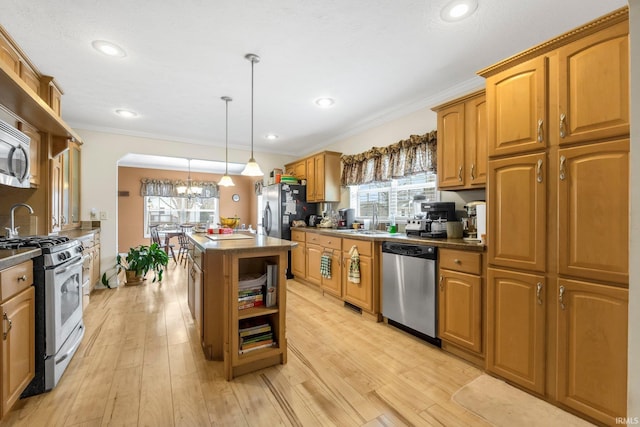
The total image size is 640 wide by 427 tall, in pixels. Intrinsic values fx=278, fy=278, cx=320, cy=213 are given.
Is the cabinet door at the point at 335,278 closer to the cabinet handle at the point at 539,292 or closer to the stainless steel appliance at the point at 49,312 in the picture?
the cabinet handle at the point at 539,292

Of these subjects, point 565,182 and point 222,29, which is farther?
point 222,29

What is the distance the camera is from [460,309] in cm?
214

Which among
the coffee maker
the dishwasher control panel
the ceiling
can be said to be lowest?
the dishwasher control panel

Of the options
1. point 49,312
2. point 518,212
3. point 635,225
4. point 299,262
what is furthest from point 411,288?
point 49,312

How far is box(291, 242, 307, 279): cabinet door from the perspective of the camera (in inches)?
168

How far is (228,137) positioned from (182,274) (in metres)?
2.60

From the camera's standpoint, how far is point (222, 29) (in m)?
1.97

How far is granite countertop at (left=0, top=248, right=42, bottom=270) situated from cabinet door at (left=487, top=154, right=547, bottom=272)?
2.79 meters

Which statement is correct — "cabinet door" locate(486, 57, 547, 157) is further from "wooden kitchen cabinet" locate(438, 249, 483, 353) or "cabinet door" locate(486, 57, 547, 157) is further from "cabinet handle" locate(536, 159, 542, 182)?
"wooden kitchen cabinet" locate(438, 249, 483, 353)

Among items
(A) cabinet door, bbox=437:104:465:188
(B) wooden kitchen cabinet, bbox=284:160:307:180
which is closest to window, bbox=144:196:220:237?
(B) wooden kitchen cabinet, bbox=284:160:307:180

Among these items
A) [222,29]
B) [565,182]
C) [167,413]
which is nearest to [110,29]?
[222,29]

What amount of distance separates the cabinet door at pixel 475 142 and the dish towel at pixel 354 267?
1.32 m

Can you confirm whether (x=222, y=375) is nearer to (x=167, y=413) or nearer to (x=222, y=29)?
(x=167, y=413)

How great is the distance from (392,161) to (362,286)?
1611 mm
